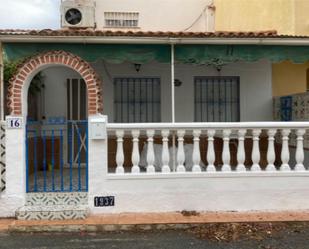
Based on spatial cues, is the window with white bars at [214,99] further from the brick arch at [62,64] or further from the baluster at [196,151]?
the brick arch at [62,64]

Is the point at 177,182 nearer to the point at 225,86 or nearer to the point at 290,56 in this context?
the point at 290,56

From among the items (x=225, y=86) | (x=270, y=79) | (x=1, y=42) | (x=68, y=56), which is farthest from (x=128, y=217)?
(x=270, y=79)

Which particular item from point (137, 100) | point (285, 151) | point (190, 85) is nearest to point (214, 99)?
point (190, 85)

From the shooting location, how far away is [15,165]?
5.97 metres

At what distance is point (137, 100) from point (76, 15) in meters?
3.06

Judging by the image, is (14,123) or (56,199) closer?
→ (14,123)

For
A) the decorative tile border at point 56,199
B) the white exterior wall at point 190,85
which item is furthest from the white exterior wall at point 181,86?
the decorative tile border at point 56,199

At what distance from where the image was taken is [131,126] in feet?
20.2

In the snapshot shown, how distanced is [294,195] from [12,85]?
193 inches

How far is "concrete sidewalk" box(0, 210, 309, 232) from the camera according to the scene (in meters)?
5.62

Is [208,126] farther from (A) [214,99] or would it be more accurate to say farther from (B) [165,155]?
(A) [214,99]

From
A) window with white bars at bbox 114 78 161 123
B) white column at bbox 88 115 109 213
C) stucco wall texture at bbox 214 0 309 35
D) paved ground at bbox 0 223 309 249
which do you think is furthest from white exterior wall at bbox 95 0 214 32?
paved ground at bbox 0 223 309 249

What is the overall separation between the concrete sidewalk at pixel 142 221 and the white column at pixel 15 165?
0.39m

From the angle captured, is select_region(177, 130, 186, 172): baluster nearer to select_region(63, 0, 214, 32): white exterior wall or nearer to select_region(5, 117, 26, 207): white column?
select_region(5, 117, 26, 207): white column
